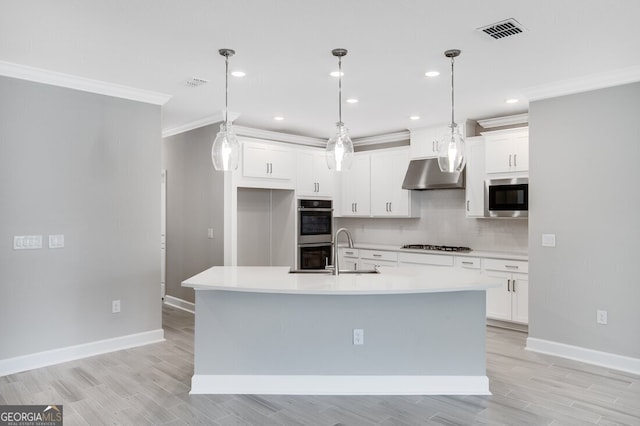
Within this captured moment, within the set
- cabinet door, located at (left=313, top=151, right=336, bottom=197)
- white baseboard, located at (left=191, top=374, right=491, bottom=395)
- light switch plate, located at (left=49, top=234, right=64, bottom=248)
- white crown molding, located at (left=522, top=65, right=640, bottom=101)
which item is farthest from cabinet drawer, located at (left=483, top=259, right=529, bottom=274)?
light switch plate, located at (left=49, top=234, right=64, bottom=248)

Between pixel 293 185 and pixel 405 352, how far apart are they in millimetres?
3390

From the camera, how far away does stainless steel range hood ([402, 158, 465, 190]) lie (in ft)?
18.0

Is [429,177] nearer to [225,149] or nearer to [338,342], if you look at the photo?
[338,342]

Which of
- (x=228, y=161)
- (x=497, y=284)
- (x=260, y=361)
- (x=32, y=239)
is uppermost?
(x=228, y=161)

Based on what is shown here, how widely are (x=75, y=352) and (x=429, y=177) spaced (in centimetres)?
449

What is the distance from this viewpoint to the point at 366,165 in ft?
21.9

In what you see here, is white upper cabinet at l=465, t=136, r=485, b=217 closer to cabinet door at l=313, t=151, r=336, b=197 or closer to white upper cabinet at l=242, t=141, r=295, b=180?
cabinet door at l=313, t=151, r=336, b=197

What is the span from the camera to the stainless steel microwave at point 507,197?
479 centimetres

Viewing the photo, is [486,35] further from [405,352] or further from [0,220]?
[0,220]

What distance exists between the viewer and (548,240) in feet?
14.0

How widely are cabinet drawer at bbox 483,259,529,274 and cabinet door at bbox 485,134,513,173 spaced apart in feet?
3.49

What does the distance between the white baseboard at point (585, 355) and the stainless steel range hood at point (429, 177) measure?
207 cm

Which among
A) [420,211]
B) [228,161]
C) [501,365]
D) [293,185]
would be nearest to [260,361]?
[228,161]

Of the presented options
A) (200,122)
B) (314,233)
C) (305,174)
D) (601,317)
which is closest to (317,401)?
(601,317)
